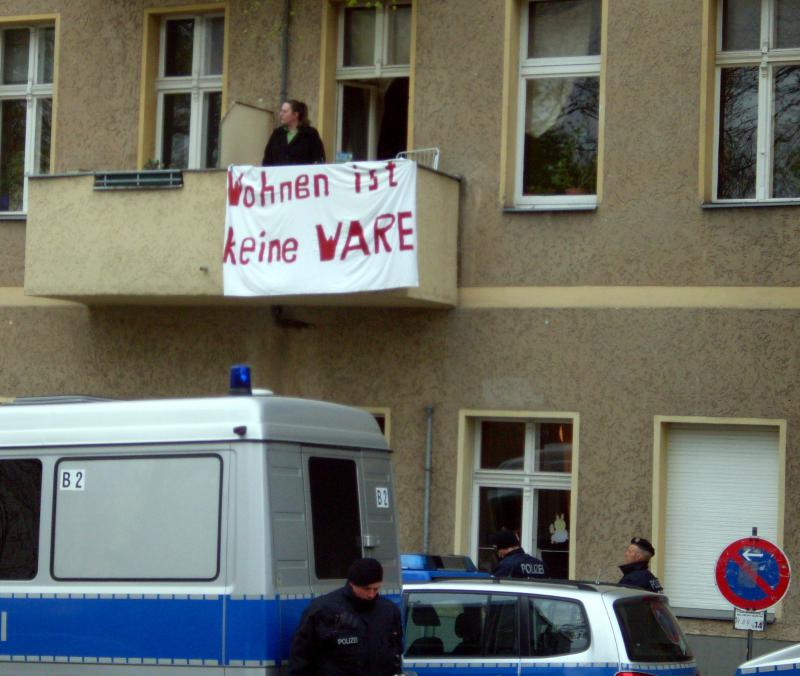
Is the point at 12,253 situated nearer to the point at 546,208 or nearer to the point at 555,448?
the point at 546,208

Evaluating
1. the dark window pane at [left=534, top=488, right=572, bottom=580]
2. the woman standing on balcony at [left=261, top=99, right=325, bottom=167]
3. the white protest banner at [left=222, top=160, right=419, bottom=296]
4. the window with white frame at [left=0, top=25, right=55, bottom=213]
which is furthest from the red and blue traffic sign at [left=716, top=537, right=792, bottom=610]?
the window with white frame at [left=0, top=25, right=55, bottom=213]

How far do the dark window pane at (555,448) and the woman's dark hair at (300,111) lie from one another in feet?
12.4

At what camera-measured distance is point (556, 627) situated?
10383mm

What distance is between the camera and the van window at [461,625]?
1053 cm

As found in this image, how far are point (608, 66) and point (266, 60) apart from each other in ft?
12.2

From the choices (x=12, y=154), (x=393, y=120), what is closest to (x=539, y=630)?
(x=393, y=120)

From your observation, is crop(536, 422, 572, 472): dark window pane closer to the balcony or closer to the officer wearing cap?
the balcony

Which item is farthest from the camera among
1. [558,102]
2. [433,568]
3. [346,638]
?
[558,102]

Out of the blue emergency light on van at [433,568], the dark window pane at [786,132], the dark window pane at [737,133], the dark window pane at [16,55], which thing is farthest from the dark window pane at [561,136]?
the dark window pane at [16,55]

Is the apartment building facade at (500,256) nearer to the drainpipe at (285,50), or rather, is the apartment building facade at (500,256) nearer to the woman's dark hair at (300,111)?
the drainpipe at (285,50)

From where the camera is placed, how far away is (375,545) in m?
10.2

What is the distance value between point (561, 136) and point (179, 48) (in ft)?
14.9

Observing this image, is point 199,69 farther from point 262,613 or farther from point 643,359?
point 262,613

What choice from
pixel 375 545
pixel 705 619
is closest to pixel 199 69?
pixel 705 619
